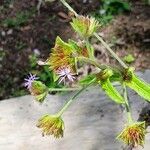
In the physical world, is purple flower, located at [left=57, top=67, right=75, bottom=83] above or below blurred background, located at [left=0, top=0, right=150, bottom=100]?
above

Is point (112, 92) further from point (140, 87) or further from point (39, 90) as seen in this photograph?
point (39, 90)

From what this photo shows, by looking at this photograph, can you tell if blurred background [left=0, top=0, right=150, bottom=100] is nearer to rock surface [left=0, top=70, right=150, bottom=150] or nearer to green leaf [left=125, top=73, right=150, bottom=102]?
rock surface [left=0, top=70, right=150, bottom=150]

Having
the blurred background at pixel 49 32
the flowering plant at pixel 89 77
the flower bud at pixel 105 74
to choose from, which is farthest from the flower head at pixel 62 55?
the blurred background at pixel 49 32

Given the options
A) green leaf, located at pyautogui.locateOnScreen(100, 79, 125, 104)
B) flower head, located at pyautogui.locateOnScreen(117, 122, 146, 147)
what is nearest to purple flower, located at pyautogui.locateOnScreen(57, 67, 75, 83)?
green leaf, located at pyautogui.locateOnScreen(100, 79, 125, 104)

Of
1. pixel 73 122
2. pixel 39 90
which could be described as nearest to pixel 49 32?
pixel 73 122

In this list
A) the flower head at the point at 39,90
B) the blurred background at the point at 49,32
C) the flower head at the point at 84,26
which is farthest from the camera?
the blurred background at the point at 49,32

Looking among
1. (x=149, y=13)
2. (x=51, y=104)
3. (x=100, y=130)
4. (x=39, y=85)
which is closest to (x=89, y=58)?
(x=39, y=85)

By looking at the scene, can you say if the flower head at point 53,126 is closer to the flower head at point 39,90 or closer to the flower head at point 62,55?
the flower head at point 39,90
